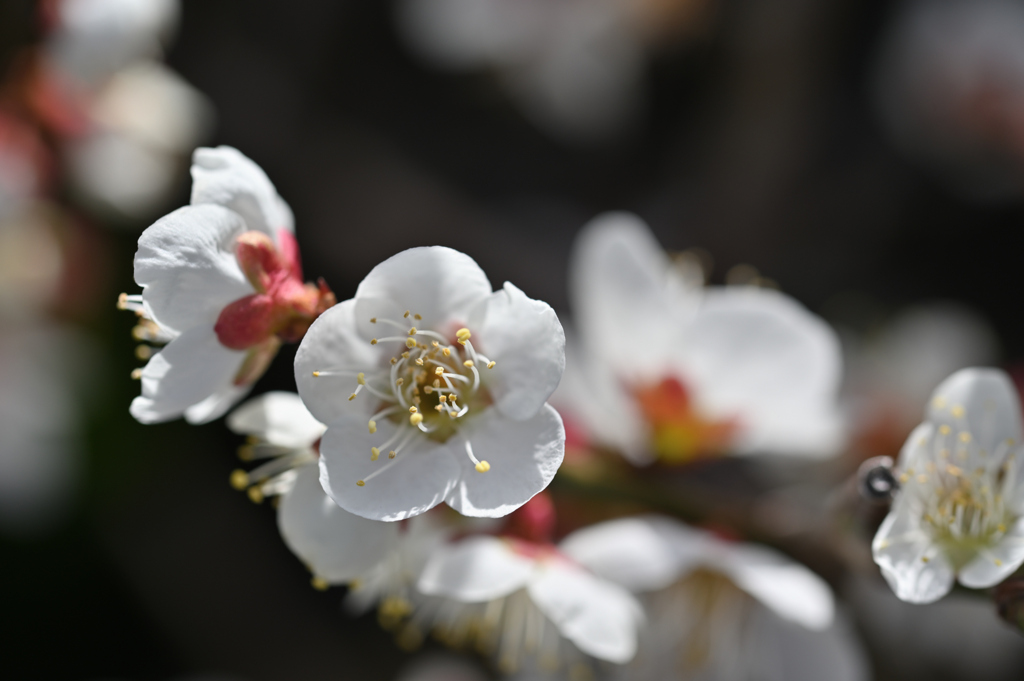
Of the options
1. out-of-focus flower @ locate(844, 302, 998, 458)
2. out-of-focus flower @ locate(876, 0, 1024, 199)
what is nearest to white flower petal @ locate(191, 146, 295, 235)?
out-of-focus flower @ locate(844, 302, 998, 458)

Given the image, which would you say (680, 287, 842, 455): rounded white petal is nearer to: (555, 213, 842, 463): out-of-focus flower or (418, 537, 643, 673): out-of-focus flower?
(555, 213, 842, 463): out-of-focus flower

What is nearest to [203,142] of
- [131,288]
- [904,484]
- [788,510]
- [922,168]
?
[131,288]

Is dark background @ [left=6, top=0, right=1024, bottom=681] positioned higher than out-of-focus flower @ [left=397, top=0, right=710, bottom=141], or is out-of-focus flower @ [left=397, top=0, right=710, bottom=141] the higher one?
out-of-focus flower @ [left=397, top=0, right=710, bottom=141]

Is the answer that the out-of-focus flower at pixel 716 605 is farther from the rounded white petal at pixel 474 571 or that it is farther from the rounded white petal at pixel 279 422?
the rounded white petal at pixel 279 422

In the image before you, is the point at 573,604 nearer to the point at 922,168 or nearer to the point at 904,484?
the point at 904,484

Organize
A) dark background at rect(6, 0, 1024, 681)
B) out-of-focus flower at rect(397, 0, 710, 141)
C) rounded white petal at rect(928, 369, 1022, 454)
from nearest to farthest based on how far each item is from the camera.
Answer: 1. rounded white petal at rect(928, 369, 1022, 454)
2. dark background at rect(6, 0, 1024, 681)
3. out-of-focus flower at rect(397, 0, 710, 141)

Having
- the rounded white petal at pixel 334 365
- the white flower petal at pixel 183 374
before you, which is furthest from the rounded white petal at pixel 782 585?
the white flower petal at pixel 183 374
